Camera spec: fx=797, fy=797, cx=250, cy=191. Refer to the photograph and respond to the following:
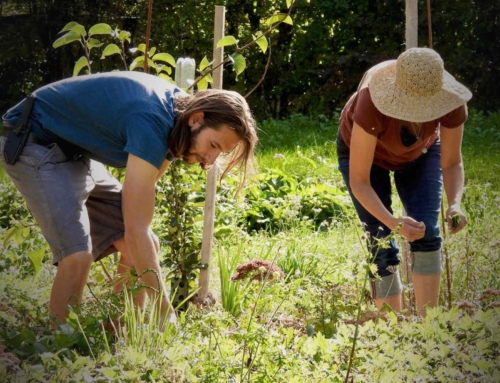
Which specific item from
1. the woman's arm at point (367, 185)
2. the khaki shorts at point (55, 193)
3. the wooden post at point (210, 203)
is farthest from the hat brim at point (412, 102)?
the khaki shorts at point (55, 193)

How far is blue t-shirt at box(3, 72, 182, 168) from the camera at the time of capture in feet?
8.52

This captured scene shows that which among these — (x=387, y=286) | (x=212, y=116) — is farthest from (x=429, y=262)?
(x=212, y=116)

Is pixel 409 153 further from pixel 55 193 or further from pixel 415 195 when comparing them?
pixel 55 193

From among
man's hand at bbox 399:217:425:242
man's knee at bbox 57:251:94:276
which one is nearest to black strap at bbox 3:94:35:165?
man's knee at bbox 57:251:94:276

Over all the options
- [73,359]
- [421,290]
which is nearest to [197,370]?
[73,359]

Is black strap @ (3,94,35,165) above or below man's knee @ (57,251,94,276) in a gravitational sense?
above

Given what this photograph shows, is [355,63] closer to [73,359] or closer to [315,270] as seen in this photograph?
[315,270]

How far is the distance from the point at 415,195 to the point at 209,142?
1.00 m

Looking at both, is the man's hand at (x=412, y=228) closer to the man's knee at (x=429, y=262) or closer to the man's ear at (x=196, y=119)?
the man's knee at (x=429, y=262)

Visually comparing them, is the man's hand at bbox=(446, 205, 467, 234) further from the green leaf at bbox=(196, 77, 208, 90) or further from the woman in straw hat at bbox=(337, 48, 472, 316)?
the green leaf at bbox=(196, 77, 208, 90)

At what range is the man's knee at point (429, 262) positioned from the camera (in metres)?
3.21

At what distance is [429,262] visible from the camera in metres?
3.21

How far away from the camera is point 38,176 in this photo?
2828 mm

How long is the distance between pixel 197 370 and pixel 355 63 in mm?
8457
